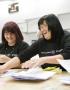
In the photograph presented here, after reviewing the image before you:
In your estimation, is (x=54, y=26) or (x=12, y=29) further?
(x=12, y=29)

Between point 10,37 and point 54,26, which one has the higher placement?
point 54,26

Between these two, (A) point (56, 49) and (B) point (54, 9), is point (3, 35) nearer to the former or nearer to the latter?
(A) point (56, 49)

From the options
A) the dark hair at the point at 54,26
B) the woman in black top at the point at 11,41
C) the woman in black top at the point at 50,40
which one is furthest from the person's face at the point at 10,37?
the dark hair at the point at 54,26

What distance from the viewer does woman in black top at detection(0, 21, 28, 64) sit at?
239 centimetres

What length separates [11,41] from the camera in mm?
2447

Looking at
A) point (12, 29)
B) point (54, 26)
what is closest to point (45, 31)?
point (54, 26)

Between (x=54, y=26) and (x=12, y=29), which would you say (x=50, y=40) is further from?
(x=12, y=29)

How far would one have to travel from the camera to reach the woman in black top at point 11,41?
239 centimetres

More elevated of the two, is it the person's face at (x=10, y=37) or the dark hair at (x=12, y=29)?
the dark hair at (x=12, y=29)

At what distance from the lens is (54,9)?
14.6 feet

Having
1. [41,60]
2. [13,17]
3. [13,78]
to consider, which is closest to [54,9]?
[13,17]

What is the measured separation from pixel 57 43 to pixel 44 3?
2.84 meters

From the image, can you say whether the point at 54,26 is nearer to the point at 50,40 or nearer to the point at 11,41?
the point at 50,40

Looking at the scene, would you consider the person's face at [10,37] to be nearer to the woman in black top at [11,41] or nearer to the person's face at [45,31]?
the woman in black top at [11,41]
